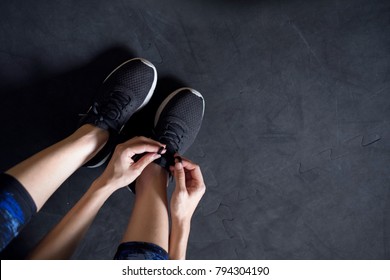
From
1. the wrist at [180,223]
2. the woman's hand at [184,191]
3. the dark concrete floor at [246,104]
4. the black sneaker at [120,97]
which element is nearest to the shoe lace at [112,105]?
the black sneaker at [120,97]

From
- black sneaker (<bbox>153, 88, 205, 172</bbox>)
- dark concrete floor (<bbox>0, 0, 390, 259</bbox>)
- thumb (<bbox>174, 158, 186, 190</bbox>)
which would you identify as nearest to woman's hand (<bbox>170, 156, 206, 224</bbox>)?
thumb (<bbox>174, 158, 186, 190</bbox>)

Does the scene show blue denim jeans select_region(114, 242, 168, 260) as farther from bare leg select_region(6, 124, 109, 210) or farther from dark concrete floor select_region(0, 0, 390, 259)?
dark concrete floor select_region(0, 0, 390, 259)

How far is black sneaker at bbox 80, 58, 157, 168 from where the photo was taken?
1079 millimetres

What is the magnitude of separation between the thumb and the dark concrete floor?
243 millimetres

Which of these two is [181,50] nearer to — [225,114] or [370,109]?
[225,114]

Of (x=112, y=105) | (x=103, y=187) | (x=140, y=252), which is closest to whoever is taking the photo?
(x=140, y=252)

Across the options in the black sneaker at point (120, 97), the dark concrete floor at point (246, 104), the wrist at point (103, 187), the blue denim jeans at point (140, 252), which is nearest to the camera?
the blue denim jeans at point (140, 252)

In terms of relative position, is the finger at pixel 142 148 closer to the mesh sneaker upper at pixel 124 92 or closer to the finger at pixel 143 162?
the finger at pixel 143 162

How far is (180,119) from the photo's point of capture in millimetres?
1175

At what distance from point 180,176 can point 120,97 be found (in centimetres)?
36

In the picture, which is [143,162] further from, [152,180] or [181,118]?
[181,118]

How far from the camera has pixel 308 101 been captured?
1.26 metres

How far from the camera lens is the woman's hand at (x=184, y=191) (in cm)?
98

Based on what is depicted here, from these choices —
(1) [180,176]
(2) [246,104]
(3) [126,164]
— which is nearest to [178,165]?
(1) [180,176]
